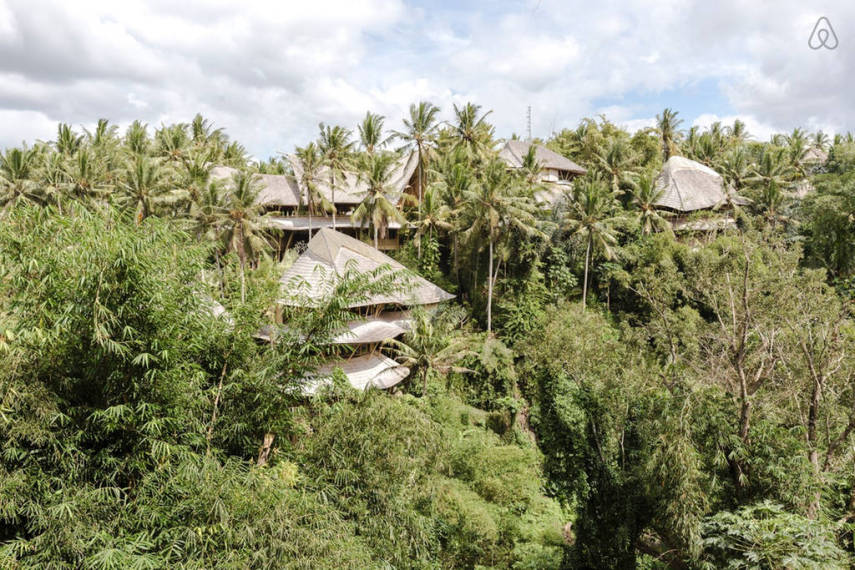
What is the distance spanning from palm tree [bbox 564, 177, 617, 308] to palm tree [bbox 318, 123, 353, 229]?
1501 centimetres

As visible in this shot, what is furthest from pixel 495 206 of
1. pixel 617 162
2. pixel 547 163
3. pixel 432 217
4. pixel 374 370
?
pixel 547 163

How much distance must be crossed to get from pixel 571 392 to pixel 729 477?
11376 millimetres

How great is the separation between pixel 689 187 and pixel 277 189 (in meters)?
27.9

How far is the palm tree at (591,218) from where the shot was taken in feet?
86.1

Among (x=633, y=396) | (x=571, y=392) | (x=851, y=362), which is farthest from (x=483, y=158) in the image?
(x=851, y=362)

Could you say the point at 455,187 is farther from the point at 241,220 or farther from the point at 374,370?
the point at 374,370

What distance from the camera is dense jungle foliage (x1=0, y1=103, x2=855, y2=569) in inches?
268

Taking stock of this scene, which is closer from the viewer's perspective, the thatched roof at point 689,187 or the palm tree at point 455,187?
the palm tree at point 455,187

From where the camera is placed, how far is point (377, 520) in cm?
849

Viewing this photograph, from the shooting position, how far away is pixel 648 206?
3017 centimetres

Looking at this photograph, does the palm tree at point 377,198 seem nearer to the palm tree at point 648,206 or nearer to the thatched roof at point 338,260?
the thatched roof at point 338,260

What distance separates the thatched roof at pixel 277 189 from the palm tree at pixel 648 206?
21.4 metres

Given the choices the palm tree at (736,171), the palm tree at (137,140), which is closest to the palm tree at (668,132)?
the palm tree at (736,171)

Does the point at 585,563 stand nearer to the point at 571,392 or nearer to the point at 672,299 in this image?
the point at 571,392
